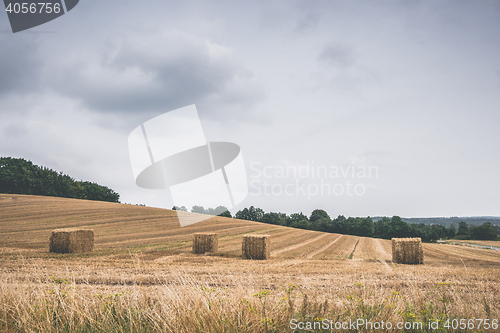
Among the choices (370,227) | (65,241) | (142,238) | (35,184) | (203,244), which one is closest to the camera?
(65,241)

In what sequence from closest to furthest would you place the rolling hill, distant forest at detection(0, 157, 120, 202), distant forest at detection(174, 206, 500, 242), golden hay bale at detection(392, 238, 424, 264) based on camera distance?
golden hay bale at detection(392, 238, 424, 264), the rolling hill, distant forest at detection(0, 157, 120, 202), distant forest at detection(174, 206, 500, 242)

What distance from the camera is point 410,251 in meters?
16.9

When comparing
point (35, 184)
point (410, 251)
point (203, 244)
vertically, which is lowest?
point (410, 251)

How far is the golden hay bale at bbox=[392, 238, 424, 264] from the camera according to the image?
16812 mm

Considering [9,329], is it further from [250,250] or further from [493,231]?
[493,231]

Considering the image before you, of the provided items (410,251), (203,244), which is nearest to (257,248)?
(203,244)

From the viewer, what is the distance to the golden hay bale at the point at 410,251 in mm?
16812

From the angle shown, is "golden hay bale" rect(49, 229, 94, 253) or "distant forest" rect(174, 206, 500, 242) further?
"distant forest" rect(174, 206, 500, 242)

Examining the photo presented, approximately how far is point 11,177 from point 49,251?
68.8 metres

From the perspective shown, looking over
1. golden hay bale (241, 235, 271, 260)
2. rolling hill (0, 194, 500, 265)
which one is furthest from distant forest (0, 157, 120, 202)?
golden hay bale (241, 235, 271, 260)

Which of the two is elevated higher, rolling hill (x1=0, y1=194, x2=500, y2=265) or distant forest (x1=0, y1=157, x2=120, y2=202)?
distant forest (x1=0, y1=157, x2=120, y2=202)

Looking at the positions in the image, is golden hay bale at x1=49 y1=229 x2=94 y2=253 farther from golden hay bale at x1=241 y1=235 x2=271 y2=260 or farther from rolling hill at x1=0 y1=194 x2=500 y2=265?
golden hay bale at x1=241 y1=235 x2=271 y2=260

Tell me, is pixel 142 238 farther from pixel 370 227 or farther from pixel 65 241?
pixel 370 227

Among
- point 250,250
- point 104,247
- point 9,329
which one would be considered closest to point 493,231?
point 250,250
